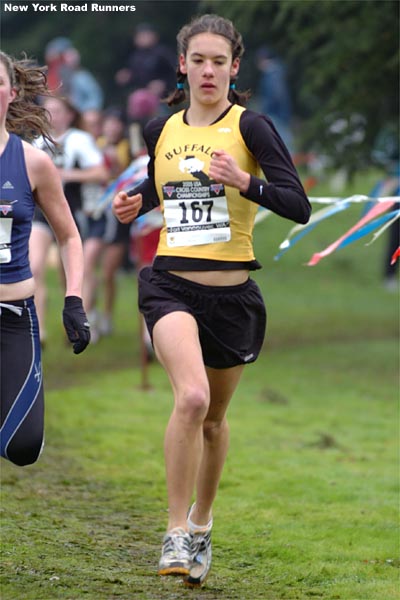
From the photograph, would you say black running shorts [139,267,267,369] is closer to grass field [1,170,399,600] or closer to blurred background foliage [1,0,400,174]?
grass field [1,170,399,600]

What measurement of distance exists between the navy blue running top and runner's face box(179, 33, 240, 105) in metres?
0.87

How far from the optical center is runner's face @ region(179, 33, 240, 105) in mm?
5891

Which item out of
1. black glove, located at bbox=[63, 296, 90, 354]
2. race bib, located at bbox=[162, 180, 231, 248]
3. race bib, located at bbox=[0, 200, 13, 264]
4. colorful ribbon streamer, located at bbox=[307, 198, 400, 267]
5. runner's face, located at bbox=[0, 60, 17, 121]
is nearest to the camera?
race bib, located at bbox=[0, 200, 13, 264]

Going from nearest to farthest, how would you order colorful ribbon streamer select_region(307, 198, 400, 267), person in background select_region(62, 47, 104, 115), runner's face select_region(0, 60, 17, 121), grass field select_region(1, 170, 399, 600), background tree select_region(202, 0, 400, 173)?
1. runner's face select_region(0, 60, 17, 121)
2. grass field select_region(1, 170, 399, 600)
3. colorful ribbon streamer select_region(307, 198, 400, 267)
4. background tree select_region(202, 0, 400, 173)
5. person in background select_region(62, 47, 104, 115)

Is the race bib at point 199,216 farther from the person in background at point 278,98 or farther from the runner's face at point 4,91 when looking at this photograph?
the person in background at point 278,98

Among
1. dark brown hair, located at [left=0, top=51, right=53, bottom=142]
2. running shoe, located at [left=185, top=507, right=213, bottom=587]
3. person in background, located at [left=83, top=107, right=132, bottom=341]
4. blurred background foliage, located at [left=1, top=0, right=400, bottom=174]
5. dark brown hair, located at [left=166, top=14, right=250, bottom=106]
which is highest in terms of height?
dark brown hair, located at [left=166, top=14, right=250, bottom=106]

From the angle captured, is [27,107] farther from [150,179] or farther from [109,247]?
[109,247]

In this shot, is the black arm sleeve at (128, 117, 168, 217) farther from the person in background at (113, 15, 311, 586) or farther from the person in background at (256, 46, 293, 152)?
the person in background at (256, 46, 293, 152)

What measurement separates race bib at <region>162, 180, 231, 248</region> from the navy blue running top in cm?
70

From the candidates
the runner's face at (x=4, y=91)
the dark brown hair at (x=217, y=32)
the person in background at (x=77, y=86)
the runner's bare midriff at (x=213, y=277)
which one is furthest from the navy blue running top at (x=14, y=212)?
the person in background at (x=77, y=86)

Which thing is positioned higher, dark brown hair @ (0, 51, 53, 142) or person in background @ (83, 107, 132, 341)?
dark brown hair @ (0, 51, 53, 142)

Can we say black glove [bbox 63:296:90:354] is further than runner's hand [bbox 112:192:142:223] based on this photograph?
No

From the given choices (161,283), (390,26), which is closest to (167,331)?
(161,283)

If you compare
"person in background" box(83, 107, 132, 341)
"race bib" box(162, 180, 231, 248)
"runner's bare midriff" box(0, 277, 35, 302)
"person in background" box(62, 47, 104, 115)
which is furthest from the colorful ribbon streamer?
"person in background" box(62, 47, 104, 115)
